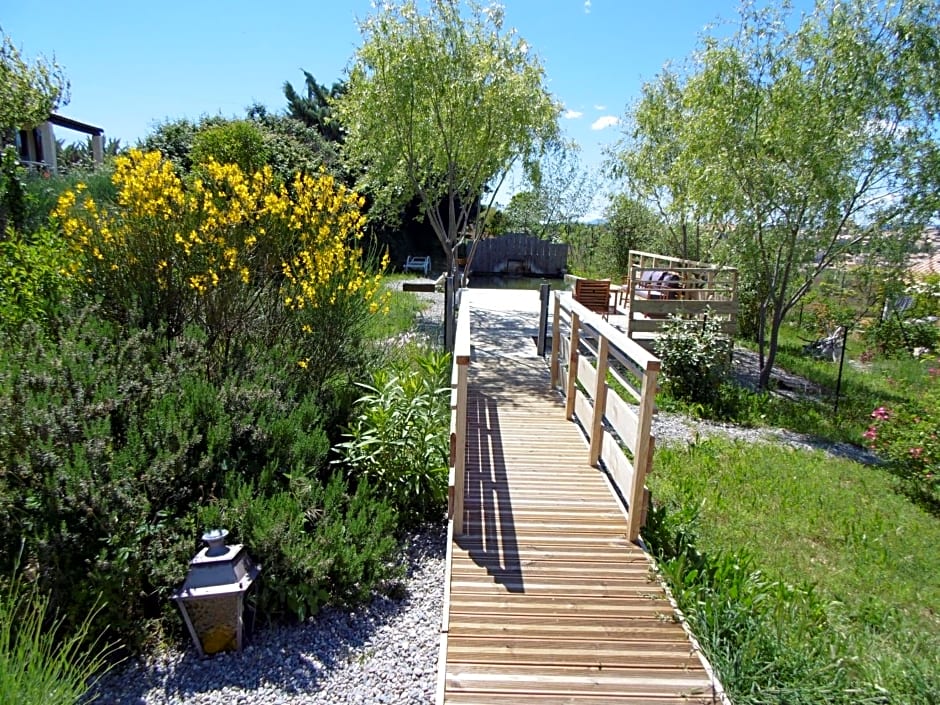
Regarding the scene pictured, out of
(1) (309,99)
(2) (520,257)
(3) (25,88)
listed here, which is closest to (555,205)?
(2) (520,257)

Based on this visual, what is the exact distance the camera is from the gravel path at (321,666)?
2.44 m

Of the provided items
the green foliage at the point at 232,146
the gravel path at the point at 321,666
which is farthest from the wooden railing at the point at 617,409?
the green foliage at the point at 232,146

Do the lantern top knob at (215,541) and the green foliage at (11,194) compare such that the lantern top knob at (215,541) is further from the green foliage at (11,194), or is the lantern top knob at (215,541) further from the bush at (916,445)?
the bush at (916,445)

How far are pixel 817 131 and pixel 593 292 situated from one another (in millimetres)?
4005

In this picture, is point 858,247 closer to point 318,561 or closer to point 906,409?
point 906,409

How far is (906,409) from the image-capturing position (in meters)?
6.34

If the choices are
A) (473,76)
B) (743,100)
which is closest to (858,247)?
(743,100)

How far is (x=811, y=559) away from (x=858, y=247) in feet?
21.4

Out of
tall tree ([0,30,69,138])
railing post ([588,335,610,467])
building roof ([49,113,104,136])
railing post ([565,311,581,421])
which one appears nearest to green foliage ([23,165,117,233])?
tall tree ([0,30,69,138])

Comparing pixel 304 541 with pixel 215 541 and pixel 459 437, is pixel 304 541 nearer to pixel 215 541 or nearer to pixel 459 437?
pixel 215 541

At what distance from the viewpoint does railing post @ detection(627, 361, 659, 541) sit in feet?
9.52

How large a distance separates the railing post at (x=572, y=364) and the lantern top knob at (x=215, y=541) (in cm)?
311

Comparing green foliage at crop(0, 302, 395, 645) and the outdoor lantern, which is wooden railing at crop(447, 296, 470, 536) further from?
the outdoor lantern

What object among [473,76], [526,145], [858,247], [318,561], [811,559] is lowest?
[811,559]
